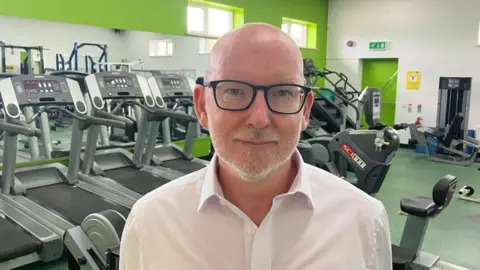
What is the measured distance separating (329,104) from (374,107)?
6.16 ft

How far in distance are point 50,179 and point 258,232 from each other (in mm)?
4415

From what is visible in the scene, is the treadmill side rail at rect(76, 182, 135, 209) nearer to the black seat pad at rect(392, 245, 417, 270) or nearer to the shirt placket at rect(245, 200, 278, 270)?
the black seat pad at rect(392, 245, 417, 270)

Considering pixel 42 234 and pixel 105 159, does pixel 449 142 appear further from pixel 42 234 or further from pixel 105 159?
pixel 42 234

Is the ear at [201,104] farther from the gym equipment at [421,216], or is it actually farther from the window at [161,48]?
the window at [161,48]

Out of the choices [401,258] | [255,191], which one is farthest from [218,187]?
[401,258]

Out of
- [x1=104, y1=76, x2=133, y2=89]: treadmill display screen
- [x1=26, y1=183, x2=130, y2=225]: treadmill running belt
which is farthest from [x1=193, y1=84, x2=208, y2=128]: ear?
[x1=104, y1=76, x2=133, y2=89]: treadmill display screen

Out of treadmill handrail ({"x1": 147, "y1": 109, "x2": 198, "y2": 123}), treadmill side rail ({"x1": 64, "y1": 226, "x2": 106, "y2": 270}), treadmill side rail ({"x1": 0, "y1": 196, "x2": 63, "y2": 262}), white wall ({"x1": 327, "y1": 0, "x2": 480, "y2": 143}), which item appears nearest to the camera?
treadmill side rail ({"x1": 64, "y1": 226, "x2": 106, "y2": 270})

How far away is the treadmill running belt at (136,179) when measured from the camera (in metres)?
4.92

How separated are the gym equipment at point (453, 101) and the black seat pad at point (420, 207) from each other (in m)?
6.24

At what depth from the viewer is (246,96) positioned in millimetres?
1050

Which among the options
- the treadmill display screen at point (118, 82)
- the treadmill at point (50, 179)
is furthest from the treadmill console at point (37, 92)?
the treadmill display screen at point (118, 82)

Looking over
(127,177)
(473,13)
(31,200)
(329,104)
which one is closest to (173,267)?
(31,200)

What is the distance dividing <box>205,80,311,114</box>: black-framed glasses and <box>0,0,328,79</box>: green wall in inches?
206

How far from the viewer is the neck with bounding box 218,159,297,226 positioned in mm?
1155
